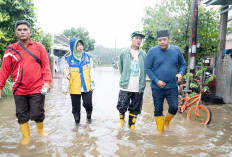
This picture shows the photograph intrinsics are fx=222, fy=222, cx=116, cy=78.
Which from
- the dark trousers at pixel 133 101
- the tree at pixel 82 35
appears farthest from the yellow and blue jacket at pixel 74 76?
the tree at pixel 82 35

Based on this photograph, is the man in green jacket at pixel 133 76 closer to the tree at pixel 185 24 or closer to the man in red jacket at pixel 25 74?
the man in red jacket at pixel 25 74

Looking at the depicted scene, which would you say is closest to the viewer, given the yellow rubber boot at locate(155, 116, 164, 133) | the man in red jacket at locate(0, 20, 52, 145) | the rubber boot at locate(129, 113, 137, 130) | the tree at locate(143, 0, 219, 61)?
the man in red jacket at locate(0, 20, 52, 145)

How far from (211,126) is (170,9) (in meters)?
5.55

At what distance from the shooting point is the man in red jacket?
3.36 meters

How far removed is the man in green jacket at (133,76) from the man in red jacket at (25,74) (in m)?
1.46

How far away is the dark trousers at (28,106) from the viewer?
342cm

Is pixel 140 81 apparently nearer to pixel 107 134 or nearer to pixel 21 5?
pixel 107 134

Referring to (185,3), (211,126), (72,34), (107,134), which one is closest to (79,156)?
(107,134)

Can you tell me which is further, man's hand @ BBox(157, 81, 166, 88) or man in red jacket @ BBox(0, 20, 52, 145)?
man's hand @ BBox(157, 81, 166, 88)

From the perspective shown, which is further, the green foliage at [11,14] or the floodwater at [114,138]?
the green foliage at [11,14]

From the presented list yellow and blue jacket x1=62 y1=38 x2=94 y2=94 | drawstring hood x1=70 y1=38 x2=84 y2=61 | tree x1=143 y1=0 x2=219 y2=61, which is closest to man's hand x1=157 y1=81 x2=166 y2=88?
yellow and blue jacket x1=62 y1=38 x2=94 y2=94

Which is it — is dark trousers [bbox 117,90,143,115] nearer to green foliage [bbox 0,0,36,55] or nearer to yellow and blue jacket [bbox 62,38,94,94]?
yellow and blue jacket [bbox 62,38,94,94]

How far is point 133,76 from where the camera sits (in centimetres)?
421

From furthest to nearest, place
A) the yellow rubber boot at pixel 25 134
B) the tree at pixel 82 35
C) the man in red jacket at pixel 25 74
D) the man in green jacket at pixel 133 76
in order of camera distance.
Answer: the tree at pixel 82 35 → the man in green jacket at pixel 133 76 → the yellow rubber boot at pixel 25 134 → the man in red jacket at pixel 25 74
